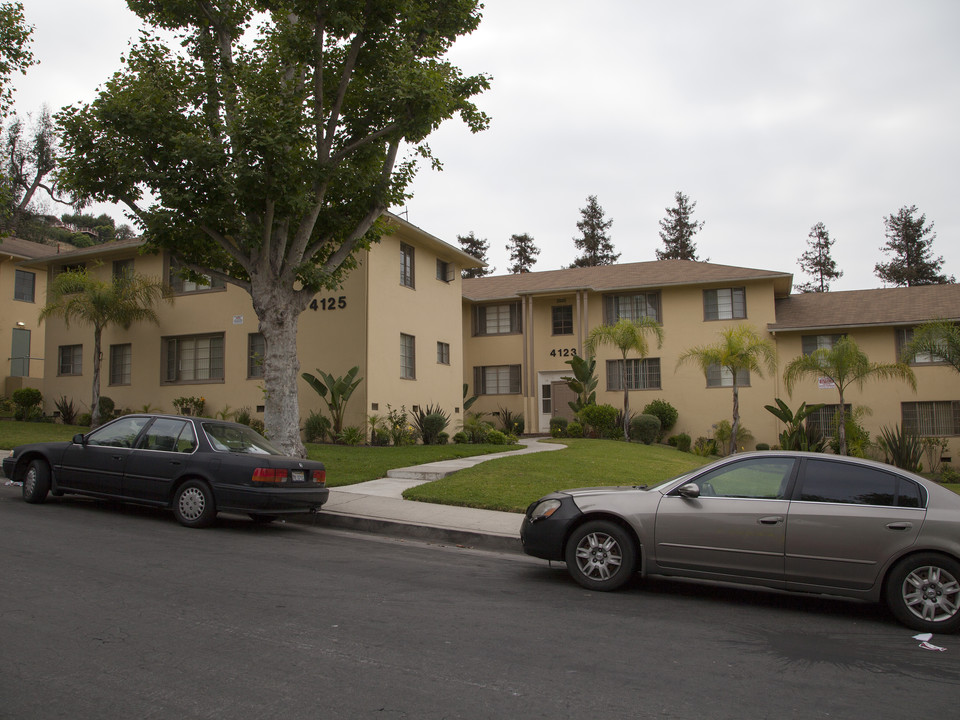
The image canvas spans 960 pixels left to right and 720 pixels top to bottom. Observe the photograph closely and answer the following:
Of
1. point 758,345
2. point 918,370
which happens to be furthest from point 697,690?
point 918,370

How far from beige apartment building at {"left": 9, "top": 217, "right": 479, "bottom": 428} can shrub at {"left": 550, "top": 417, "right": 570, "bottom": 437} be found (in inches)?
144

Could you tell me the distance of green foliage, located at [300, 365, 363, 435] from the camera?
19938 millimetres

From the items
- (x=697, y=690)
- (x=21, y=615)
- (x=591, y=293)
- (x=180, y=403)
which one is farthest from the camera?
(x=591, y=293)

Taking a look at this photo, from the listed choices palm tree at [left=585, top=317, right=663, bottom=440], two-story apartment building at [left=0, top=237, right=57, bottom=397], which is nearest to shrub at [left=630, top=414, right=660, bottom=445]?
palm tree at [left=585, top=317, right=663, bottom=440]

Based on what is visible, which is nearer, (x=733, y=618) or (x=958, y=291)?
(x=733, y=618)

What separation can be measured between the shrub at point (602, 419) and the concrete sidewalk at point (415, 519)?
13717 mm

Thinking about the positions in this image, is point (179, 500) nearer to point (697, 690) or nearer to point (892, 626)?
point (697, 690)

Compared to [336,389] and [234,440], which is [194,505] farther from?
[336,389]

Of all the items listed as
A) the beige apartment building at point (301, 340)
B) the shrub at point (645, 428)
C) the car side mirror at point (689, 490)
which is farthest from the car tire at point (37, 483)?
the shrub at point (645, 428)

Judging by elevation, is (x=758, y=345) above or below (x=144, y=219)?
below

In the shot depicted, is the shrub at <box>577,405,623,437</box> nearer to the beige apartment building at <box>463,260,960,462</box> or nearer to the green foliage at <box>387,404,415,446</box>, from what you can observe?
the beige apartment building at <box>463,260,960,462</box>

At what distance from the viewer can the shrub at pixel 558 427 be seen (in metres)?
26.7

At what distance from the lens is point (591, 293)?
2988cm

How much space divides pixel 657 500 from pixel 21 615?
17.3 ft
